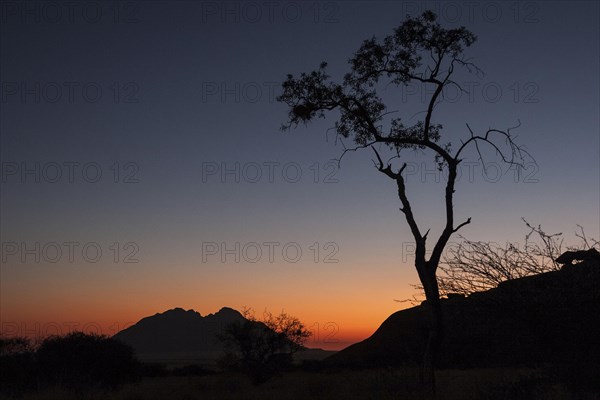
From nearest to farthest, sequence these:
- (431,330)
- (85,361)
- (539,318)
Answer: (539,318) → (431,330) → (85,361)

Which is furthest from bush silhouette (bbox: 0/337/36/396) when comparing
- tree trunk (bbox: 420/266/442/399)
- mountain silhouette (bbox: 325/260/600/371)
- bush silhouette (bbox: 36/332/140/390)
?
mountain silhouette (bbox: 325/260/600/371)

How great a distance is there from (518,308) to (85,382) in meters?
19.0

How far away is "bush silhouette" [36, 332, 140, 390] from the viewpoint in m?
26.2

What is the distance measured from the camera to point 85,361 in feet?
89.1

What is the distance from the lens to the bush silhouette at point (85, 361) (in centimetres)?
2620

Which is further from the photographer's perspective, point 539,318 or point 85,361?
point 85,361

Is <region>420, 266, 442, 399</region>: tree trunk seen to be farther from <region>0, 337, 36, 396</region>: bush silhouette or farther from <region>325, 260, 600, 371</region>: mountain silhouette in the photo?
<region>0, 337, 36, 396</region>: bush silhouette

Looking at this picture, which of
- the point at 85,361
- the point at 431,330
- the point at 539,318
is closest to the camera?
the point at 539,318

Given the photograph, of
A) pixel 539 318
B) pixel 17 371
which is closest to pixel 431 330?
pixel 539 318

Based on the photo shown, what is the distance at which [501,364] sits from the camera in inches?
493

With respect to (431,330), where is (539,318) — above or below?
below

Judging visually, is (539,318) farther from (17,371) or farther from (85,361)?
(17,371)

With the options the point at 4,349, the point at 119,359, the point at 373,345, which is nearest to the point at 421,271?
the point at 119,359

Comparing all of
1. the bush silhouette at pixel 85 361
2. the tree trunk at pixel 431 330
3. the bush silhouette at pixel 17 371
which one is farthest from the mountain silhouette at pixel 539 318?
the bush silhouette at pixel 17 371
